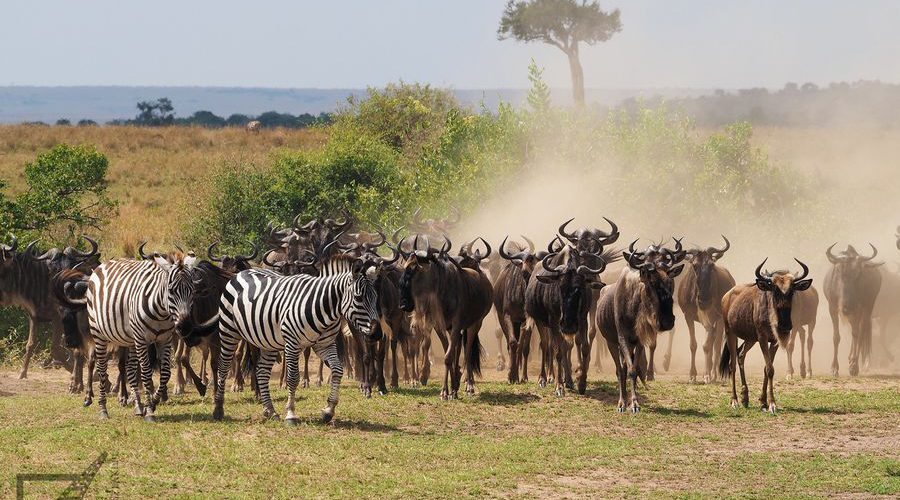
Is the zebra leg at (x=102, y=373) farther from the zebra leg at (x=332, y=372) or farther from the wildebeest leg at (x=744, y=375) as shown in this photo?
the wildebeest leg at (x=744, y=375)

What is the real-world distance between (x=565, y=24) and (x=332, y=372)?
63.2 metres

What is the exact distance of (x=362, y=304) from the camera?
1603 cm

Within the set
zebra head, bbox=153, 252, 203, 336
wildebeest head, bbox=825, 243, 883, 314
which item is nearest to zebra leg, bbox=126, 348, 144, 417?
zebra head, bbox=153, 252, 203, 336

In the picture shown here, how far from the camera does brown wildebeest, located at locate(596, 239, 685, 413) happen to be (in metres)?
17.7

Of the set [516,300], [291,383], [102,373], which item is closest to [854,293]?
[516,300]

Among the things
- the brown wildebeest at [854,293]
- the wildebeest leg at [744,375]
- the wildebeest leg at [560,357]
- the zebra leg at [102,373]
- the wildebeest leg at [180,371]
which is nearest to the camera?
the zebra leg at [102,373]

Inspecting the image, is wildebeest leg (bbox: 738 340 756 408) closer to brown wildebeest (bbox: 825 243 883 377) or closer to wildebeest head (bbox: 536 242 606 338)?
wildebeest head (bbox: 536 242 606 338)

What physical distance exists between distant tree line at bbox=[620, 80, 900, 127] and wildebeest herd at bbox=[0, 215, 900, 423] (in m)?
63.8

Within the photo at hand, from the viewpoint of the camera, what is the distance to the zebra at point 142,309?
648 inches

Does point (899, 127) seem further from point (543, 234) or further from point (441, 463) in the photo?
point (441, 463)

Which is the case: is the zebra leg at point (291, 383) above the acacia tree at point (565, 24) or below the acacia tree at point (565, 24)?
below

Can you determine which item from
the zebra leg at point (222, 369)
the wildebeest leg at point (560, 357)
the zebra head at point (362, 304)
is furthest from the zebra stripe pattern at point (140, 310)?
the wildebeest leg at point (560, 357)

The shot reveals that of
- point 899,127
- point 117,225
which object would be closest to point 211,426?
point 117,225

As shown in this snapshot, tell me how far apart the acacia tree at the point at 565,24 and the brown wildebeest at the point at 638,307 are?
57690 mm
